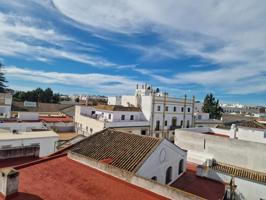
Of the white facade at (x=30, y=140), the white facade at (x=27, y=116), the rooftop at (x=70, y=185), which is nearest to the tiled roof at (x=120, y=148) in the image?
the rooftop at (x=70, y=185)

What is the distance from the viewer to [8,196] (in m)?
8.07

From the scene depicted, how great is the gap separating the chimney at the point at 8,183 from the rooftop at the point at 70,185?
243 millimetres

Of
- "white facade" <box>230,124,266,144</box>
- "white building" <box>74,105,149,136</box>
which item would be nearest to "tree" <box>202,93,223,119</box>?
"white building" <box>74,105,149,136</box>

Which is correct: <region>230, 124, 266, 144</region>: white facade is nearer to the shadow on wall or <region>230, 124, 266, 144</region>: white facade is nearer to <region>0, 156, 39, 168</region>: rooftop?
<region>0, 156, 39, 168</region>: rooftop

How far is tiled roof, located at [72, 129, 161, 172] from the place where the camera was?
12.5 metres

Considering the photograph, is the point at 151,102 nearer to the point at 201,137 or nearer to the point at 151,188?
the point at 201,137

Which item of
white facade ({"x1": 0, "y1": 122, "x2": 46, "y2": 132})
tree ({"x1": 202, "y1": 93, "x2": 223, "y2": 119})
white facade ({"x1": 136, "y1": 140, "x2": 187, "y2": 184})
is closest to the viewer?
white facade ({"x1": 136, "y1": 140, "x2": 187, "y2": 184})

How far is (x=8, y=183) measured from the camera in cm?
805

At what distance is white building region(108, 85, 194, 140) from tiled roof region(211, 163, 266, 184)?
21.0 meters

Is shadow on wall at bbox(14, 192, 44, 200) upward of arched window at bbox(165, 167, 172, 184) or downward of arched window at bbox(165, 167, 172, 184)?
upward

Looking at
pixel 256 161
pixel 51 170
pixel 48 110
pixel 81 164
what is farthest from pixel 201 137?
pixel 48 110

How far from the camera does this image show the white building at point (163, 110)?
4134 cm

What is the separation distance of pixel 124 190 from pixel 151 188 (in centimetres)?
117

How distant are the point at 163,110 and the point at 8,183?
36.6m
